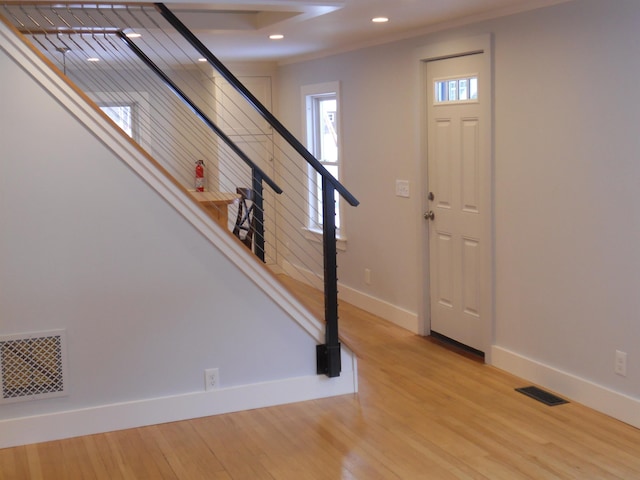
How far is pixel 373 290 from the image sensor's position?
6.41m

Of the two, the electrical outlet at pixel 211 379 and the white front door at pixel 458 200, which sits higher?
the white front door at pixel 458 200

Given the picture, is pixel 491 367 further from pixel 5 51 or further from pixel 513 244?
pixel 5 51

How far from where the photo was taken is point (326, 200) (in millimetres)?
4176

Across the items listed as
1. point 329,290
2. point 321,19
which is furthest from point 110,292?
point 321,19

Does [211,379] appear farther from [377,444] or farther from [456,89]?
[456,89]

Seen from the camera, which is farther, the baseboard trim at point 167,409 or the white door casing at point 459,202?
the white door casing at point 459,202

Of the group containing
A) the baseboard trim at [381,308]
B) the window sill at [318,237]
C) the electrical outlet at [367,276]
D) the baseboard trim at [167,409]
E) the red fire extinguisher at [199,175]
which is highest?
the red fire extinguisher at [199,175]

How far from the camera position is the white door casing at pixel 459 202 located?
4.86m

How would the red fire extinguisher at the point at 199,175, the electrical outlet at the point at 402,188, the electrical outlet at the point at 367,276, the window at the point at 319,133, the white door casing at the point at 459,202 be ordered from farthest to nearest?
the red fire extinguisher at the point at 199,175 < the window at the point at 319,133 < the electrical outlet at the point at 367,276 < the electrical outlet at the point at 402,188 < the white door casing at the point at 459,202

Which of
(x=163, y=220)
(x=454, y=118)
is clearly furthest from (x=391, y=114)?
(x=163, y=220)

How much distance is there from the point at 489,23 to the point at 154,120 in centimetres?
385

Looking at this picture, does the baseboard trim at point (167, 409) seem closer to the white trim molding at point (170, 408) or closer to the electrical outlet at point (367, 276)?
the white trim molding at point (170, 408)

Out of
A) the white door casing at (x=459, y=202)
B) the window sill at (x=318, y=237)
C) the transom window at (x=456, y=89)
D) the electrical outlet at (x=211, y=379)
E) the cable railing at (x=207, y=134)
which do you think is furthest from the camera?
the cable railing at (x=207, y=134)

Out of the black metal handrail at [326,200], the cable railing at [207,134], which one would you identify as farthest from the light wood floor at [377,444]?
the cable railing at [207,134]
